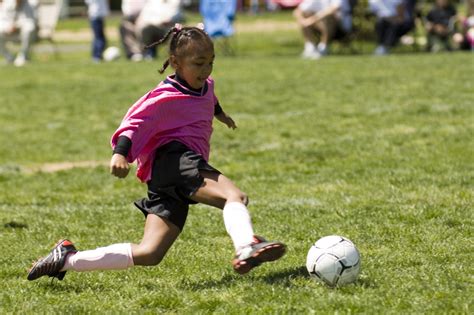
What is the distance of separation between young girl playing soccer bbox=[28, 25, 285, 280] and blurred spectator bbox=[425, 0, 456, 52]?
1572 centimetres

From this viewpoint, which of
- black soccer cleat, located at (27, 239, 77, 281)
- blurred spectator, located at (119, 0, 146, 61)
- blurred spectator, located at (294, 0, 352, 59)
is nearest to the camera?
black soccer cleat, located at (27, 239, 77, 281)

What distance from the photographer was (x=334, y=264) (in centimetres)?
514

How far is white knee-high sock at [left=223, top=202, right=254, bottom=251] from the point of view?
4.96m

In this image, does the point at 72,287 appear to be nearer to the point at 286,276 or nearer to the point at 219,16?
the point at 286,276

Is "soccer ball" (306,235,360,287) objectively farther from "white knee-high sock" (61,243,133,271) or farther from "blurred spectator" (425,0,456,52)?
"blurred spectator" (425,0,456,52)

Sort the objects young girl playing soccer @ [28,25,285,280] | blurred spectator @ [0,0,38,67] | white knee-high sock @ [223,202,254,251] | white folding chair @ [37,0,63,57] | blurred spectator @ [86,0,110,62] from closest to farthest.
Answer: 1. white knee-high sock @ [223,202,254,251]
2. young girl playing soccer @ [28,25,285,280]
3. blurred spectator @ [0,0,38,67]
4. blurred spectator @ [86,0,110,62]
5. white folding chair @ [37,0,63,57]

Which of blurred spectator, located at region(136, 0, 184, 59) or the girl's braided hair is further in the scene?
blurred spectator, located at region(136, 0, 184, 59)

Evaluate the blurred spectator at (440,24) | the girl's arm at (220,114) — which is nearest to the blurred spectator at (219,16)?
the blurred spectator at (440,24)

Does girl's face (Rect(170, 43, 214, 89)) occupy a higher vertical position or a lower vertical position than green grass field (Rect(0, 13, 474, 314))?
higher

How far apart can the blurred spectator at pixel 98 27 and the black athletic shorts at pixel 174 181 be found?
53.9 ft

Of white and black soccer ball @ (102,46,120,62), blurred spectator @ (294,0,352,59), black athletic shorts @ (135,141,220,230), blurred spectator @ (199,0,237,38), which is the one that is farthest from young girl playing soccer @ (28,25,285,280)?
white and black soccer ball @ (102,46,120,62)

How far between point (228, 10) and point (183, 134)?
1594 cm

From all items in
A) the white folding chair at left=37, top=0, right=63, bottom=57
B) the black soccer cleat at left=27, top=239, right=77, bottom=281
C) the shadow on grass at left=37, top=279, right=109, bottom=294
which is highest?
the black soccer cleat at left=27, top=239, right=77, bottom=281

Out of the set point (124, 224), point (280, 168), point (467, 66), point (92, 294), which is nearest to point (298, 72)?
point (467, 66)
